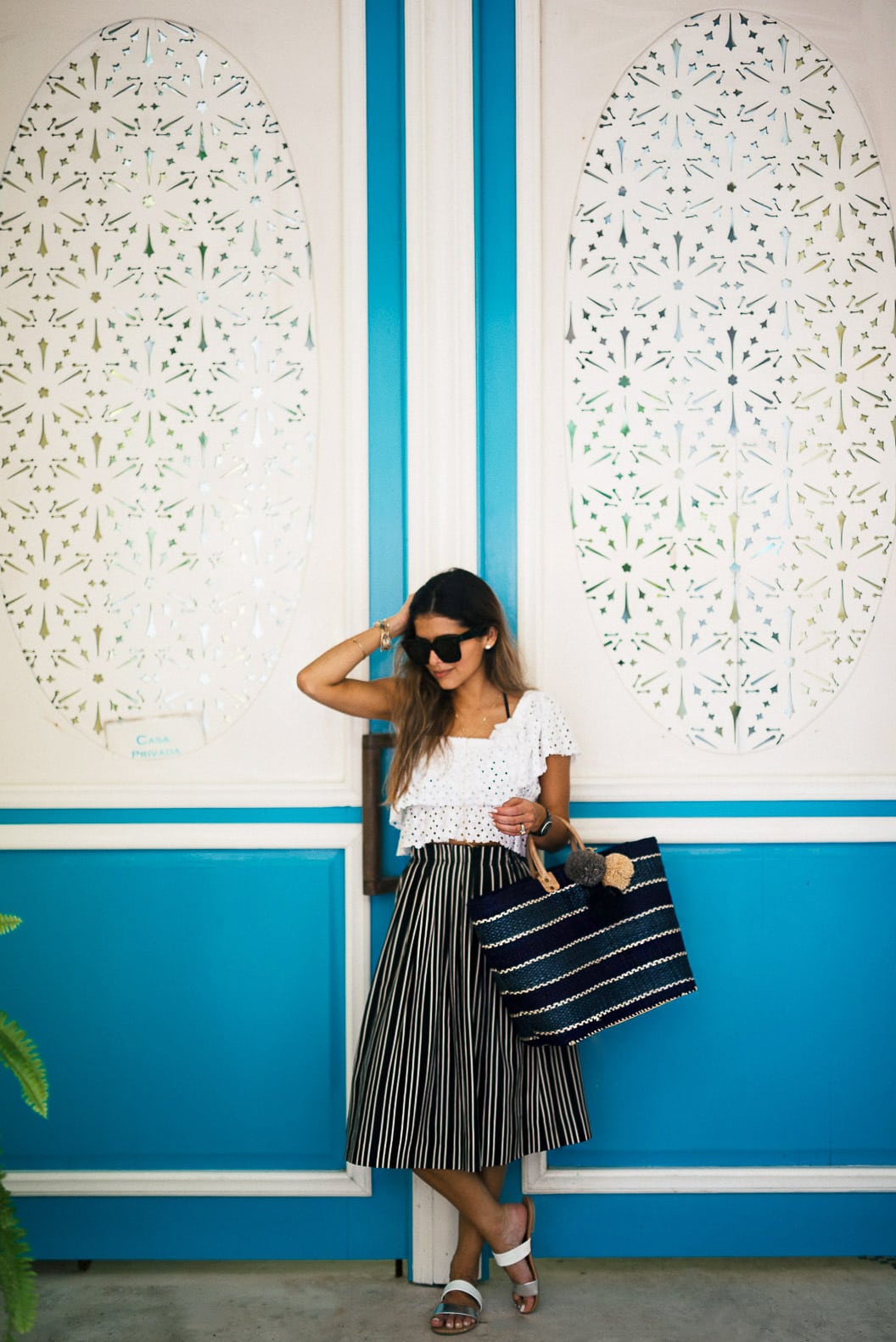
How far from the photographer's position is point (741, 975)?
2242 mm

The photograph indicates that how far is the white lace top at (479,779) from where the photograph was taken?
6.59 ft

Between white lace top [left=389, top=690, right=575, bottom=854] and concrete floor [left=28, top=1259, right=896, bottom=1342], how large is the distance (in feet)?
3.13

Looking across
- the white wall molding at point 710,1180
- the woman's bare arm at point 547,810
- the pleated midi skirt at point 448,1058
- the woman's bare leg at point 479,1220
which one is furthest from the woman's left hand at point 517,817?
the white wall molding at point 710,1180

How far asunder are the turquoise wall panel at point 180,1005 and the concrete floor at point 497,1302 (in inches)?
9.1

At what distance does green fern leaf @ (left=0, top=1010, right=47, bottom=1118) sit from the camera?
1592 mm

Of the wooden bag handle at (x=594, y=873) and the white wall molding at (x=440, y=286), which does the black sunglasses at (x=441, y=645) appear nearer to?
the white wall molding at (x=440, y=286)

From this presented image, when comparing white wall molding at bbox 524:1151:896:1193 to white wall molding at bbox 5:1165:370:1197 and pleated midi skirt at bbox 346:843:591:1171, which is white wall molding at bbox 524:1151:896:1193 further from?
white wall molding at bbox 5:1165:370:1197

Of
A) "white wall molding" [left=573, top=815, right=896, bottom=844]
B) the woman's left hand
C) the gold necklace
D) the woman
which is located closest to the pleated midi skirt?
the woman

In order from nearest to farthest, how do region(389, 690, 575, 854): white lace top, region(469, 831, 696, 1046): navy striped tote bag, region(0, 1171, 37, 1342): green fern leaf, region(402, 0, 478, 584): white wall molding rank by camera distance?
region(0, 1171, 37, 1342): green fern leaf, region(469, 831, 696, 1046): navy striped tote bag, region(389, 690, 575, 854): white lace top, region(402, 0, 478, 584): white wall molding

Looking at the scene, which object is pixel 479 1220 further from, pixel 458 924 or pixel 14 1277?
pixel 14 1277

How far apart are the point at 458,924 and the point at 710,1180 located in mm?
885

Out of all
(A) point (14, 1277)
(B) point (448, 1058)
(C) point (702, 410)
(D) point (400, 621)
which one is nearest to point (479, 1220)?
(B) point (448, 1058)

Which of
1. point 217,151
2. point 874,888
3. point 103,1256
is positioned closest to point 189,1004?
point 103,1256

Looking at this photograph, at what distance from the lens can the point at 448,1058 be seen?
192cm
